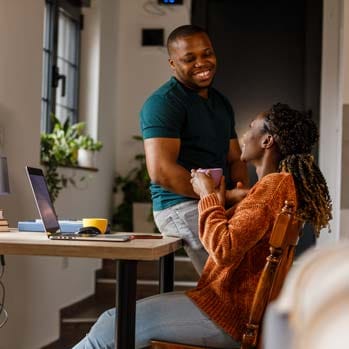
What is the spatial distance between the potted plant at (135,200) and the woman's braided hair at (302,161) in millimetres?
3184

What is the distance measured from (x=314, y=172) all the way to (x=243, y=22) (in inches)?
155

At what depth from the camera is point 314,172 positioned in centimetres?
182

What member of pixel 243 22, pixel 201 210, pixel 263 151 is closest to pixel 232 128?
pixel 263 151

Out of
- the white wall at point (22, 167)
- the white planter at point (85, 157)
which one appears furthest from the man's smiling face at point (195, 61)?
the white planter at point (85, 157)

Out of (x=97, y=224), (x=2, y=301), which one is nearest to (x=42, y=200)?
(x=97, y=224)

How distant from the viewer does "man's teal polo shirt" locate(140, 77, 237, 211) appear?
85.4 inches

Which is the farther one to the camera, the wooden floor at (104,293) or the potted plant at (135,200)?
the potted plant at (135,200)

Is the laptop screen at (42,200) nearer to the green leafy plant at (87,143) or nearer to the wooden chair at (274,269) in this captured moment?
the wooden chair at (274,269)

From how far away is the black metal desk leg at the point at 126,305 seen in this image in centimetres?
162

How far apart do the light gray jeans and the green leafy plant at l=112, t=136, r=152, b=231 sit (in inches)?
120

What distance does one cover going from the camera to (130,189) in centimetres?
538

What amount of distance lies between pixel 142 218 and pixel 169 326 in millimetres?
3375

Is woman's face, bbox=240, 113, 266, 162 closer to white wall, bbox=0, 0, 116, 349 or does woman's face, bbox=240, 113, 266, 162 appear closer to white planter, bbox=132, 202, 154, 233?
white wall, bbox=0, 0, 116, 349

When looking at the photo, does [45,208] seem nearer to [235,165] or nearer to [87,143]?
[235,165]
